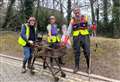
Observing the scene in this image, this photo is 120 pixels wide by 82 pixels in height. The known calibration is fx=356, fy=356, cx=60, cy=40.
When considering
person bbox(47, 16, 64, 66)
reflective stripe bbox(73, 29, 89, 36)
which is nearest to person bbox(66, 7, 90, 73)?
reflective stripe bbox(73, 29, 89, 36)

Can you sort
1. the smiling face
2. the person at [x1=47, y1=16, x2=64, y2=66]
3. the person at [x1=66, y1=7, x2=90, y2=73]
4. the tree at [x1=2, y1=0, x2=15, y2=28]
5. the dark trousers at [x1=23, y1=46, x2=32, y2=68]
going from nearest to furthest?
the person at [x1=66, y1=7, x2=90, y2=73], the person at [x1=47, y1=16, x2=64, y2=66], the smiling face, the dark trousers at [x1=23, y1=46, x2=32, y2=68], the tree at [x1=2, y1=0, x2=15, y2=28]

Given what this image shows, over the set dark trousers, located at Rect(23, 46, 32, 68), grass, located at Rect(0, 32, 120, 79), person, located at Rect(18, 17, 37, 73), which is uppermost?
person, located at Rect(18, 17, 37, 73)

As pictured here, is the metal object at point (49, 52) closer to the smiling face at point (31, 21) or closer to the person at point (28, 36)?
the person at point (28, 36)

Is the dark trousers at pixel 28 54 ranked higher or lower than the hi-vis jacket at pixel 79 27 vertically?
lower

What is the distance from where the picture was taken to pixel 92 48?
14984mm

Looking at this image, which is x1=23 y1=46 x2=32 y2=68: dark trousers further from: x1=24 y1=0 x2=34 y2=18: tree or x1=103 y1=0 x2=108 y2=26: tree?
x1=103 y1=0 x2=108 y2=26: tree

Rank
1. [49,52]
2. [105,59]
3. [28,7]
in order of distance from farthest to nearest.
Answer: [28,7] → [105,59] → [49,52]

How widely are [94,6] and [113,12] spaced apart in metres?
7.26

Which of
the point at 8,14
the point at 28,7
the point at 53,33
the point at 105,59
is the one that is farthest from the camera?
the point at 8,14

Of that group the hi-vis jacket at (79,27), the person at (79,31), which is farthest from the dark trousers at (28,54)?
the hi-vis jacket at (79,27)

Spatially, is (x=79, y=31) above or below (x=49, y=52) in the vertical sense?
above

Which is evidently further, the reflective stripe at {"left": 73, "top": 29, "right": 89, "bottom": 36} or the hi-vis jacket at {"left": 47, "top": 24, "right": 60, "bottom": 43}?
the hi-vis jacket at {"left": 47, "top": 24, "right": 60, "bottom": 43}

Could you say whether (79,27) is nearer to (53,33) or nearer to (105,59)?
(53,33)

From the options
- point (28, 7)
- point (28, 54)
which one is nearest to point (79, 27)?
point (28, 54)
